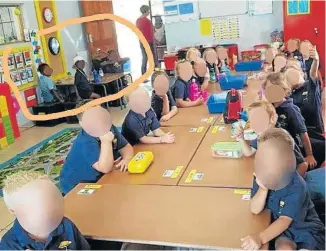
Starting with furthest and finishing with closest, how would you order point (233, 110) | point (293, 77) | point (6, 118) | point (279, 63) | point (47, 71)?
point (47, 71) < point (6, 118) < point (279, 63) < point (293, 77) < point (233, 110)

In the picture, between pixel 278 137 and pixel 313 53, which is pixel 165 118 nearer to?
pixel 278 137

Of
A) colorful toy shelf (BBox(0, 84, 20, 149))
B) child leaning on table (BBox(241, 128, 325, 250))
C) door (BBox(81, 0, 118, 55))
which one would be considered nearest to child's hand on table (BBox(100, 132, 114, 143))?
child leaning on table (BBox(241, 128, 325, 250))

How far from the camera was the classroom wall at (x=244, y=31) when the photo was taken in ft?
20.4

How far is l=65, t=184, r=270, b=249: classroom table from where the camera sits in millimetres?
1396

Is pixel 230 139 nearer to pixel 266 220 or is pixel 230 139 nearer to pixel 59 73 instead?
pixel 266 220

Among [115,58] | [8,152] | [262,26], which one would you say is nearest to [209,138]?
[8,152]

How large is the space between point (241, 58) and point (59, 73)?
9.41 feet

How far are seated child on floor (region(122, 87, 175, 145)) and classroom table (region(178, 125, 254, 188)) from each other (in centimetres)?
33

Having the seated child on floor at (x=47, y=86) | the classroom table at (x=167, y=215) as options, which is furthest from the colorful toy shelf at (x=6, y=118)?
the classroom table at (x=167, y=215)

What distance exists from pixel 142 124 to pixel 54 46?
13.9ft

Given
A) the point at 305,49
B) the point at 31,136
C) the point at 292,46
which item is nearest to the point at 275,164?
the point at 305,49

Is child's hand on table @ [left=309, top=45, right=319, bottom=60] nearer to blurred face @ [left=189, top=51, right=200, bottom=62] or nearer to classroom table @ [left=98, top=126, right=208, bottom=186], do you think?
blurred face @ [left=189, top=51, right=200, bottom=62]

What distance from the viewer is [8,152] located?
466 centimetres

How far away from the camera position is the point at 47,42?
6094mm
